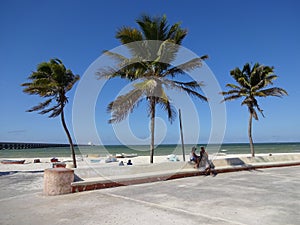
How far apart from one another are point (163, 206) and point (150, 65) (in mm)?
8767

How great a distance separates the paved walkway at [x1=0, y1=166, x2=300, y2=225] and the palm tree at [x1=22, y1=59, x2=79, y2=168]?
27.9 ft

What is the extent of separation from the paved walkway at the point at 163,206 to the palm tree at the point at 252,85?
1108 centimetres

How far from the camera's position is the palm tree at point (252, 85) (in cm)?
1761

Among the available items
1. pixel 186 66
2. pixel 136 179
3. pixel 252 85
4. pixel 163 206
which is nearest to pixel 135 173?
pixel 136 179

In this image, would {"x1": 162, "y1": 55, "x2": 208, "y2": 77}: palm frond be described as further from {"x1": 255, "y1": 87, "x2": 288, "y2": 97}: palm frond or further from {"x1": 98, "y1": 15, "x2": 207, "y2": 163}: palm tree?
{"x1": 255, "y1": 87, "x2": 288, "y2": 97}: palm frond

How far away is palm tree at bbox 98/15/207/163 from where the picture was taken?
12.5 metres

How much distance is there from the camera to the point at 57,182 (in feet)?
22.6

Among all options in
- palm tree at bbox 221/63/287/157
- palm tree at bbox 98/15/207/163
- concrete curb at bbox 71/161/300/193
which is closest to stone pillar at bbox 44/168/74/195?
concrete curb at bbox 71/161/300/193

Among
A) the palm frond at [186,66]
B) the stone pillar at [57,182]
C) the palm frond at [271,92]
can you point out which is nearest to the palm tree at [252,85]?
the palm frond at [271,92]

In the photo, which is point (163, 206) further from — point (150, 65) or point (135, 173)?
point (150, 65)

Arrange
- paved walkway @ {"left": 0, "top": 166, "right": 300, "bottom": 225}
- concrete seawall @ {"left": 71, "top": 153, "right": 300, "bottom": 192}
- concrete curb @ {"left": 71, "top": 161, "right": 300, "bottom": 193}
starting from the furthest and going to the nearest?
concrete seawall @ {"left": 71, "top": 153, "right": 300, "bottom": 192}, concrete curb @ {"left": 71, "top": 161, "right": 300, "bottom": 193}, paved walkway @ {"left": 0, "top": 166, "right": 300, "bottom": 225}

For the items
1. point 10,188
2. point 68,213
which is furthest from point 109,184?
point 10,188

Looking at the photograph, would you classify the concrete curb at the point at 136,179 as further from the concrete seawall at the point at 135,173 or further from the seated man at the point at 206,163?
the seated man at the point at 206,163

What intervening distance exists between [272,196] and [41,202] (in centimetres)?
557
